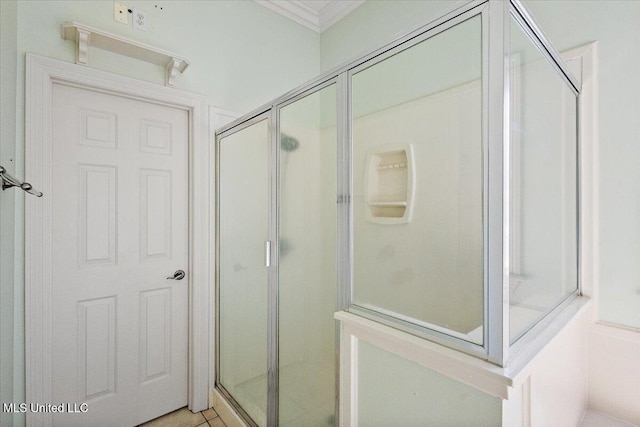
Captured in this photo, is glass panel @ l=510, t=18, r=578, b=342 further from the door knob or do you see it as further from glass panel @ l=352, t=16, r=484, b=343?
the door knob

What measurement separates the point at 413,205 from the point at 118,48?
178cm

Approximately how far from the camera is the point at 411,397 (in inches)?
35.8

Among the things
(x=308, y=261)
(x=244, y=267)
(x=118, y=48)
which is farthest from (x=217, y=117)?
(x=308, y=261)

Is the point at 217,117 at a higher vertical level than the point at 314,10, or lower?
lower

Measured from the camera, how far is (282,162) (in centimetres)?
153

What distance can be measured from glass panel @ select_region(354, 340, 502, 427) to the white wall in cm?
155

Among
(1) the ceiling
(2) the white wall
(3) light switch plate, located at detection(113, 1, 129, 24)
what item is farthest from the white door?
(1) the ceiling

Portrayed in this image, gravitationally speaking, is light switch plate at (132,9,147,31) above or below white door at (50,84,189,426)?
→ above

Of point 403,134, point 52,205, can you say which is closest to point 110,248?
point 52,205

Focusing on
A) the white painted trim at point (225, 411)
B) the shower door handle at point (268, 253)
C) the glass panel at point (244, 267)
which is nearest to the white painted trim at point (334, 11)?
the glass panel at point (244, 267)

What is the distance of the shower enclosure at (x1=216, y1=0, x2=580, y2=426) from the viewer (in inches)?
30.7

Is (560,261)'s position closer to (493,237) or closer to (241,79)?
(493,237)

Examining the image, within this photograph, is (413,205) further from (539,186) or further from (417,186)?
(539,186)

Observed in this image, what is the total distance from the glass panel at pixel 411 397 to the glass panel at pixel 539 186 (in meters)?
0.21
